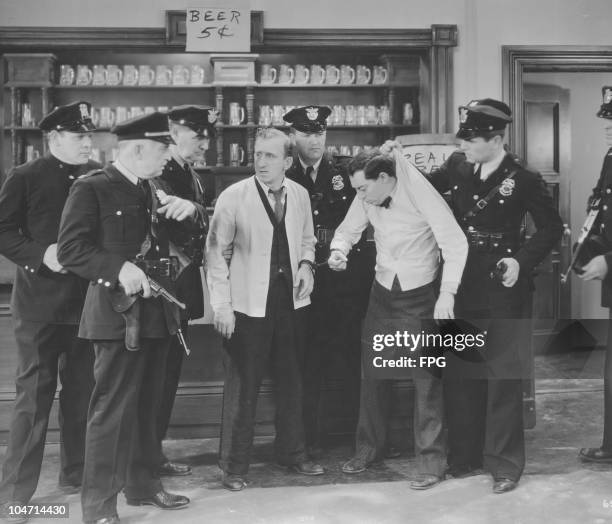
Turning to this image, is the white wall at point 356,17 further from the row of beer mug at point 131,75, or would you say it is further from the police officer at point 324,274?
the police officer at point 324,274

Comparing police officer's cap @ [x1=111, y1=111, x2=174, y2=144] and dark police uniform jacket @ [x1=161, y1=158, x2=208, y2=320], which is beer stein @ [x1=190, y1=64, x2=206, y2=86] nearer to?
dark police uniform jacket @ [x1=161, y1=158, x2=208, y2=320]

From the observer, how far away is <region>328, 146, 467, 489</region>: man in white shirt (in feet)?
8.67

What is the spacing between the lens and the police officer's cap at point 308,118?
9.84 feet

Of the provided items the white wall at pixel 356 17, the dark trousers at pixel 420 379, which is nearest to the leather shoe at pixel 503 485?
the dark trousers at pixel 420 379

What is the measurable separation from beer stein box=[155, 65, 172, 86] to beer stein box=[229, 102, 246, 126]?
47 cm

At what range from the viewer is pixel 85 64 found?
562cm

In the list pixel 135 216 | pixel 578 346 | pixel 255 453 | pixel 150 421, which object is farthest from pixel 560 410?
pixel 135 216

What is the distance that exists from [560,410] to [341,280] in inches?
53.8

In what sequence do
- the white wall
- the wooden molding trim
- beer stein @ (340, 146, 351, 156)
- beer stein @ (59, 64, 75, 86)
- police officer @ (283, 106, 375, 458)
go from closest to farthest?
police officer @ (283, 106, 375, 458) → the wooden molding trim → the white wall → beer stein @ (59, 64, 75, 86) → beer stein @ (340, 146, 351, 156)

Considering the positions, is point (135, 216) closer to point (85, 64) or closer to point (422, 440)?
point (422, 440)

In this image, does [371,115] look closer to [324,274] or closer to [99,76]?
[99,76]

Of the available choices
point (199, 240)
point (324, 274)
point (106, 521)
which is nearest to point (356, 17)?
point (324, 274)

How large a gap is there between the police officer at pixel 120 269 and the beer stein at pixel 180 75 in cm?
334

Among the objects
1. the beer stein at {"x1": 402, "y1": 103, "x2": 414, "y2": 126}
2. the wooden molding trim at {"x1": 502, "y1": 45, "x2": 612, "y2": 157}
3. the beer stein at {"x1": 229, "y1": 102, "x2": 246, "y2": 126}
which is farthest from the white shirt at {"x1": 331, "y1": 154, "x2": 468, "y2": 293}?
the beer stein at {"x1": 229, "y1": 102, "x2": 246, "y2": 126}
